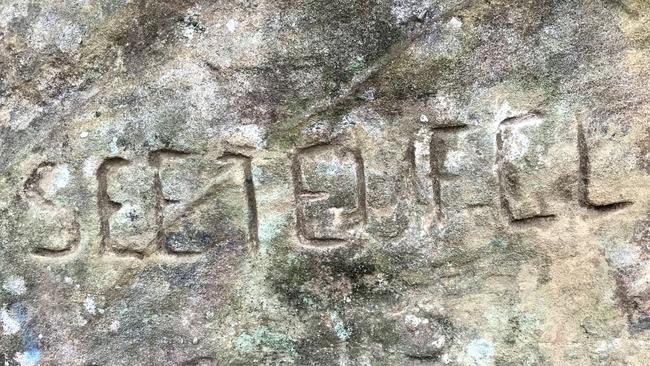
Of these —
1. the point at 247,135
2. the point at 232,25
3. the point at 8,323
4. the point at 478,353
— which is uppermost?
the point at 232,25

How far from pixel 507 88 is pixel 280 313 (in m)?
0.81

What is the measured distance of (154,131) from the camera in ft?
6.13

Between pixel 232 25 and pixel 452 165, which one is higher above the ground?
pixel 232 25

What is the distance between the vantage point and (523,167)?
5.93ft

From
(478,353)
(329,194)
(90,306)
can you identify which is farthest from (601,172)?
(90,306)

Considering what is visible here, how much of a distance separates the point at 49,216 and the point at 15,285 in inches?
8.1

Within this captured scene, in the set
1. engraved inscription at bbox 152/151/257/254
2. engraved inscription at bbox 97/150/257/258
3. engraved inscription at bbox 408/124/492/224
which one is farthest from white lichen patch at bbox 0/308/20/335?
engraved inscription at bbox 408/124/492/224

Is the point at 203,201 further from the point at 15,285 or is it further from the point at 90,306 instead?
the point at 15,285

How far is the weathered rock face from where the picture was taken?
1.79m

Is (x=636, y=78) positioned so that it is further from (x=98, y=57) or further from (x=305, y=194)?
(x=98, y=57)

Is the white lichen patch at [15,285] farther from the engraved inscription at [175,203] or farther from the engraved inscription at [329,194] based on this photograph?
the engraved inscription at [329,194]

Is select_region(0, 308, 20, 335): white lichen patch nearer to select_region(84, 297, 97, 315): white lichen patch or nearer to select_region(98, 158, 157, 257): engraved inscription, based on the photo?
select_region(84, 297, 97, 315): white lichen patch

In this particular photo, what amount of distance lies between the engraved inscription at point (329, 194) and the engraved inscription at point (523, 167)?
35 cm

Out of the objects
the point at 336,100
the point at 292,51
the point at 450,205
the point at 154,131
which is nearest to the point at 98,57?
the point at 154,131
